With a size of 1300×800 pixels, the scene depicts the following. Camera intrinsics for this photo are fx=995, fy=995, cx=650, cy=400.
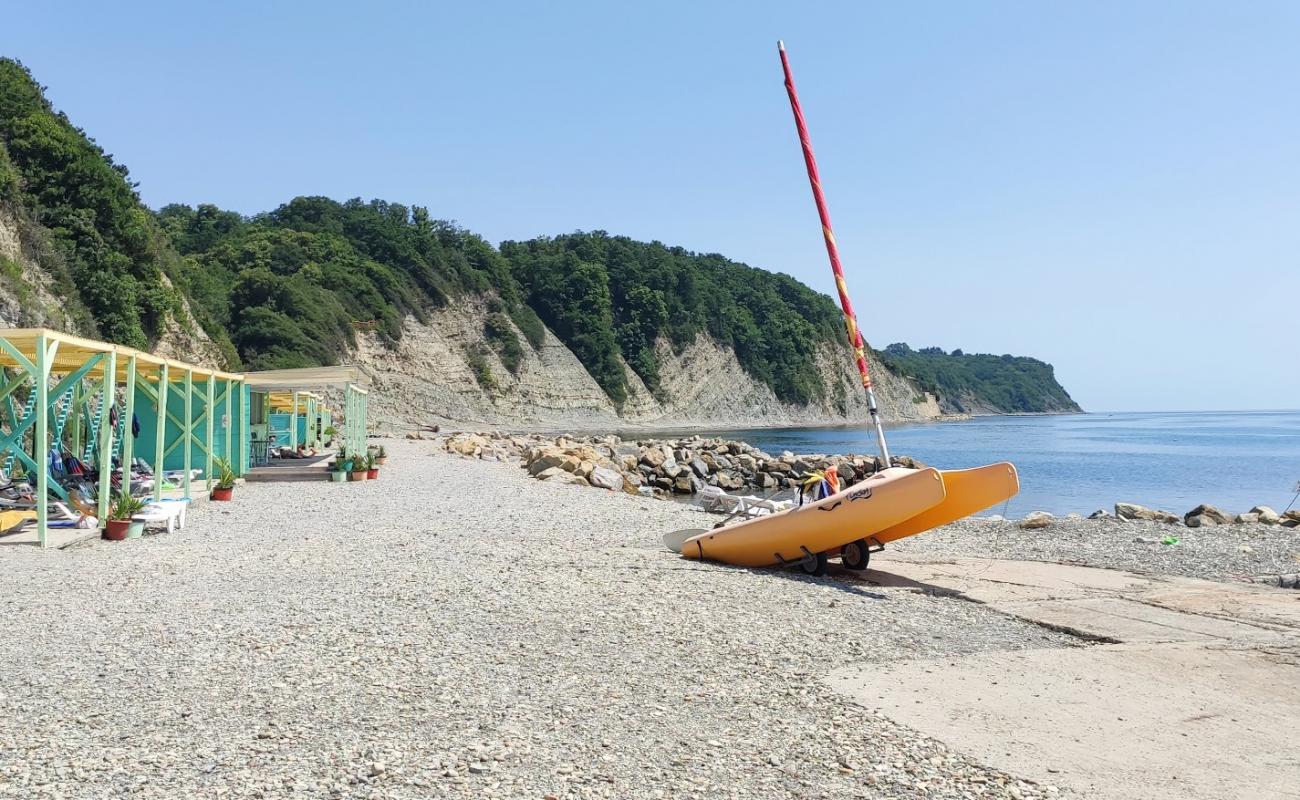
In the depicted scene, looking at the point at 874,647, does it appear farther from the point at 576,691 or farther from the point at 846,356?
the point at 846,356

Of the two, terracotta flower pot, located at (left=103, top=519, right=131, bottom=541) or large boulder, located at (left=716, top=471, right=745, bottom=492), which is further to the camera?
large boulder, located at (left=716, top=471, right=745, bottom=492)

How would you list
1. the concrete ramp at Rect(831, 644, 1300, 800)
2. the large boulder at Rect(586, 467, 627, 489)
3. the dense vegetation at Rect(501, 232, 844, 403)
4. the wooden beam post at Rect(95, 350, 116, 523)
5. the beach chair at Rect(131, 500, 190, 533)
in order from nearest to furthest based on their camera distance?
the concrete ramp at Rect(831, 644, 1300, 800) < the wooden beam post at Rect(95, 350, 116, 523) < the beach chair at Rect(131, 500, 190, 533) < the large boulder at Rect(586, 467, 627, 489) < the dense vegetation at Rect(501, 232, 844, 403)

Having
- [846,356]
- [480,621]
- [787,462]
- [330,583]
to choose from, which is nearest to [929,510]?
[480,621]

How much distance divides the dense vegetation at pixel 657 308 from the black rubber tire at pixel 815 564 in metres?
81.6

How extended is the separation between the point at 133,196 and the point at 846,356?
99.0 metres

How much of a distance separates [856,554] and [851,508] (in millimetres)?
1014

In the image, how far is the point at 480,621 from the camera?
828 centimetres

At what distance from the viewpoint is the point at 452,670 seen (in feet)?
22.4

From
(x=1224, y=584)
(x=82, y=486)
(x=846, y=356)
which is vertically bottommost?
(x=1224, y=584)

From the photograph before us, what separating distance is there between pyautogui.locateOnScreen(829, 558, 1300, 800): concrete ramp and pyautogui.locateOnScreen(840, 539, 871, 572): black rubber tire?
144cm

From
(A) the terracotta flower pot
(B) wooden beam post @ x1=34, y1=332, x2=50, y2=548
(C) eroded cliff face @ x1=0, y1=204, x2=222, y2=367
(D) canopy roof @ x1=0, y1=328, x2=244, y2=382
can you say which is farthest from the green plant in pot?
(B) wooden beam post @ x1=34, y1=332, x2=50, y2=548

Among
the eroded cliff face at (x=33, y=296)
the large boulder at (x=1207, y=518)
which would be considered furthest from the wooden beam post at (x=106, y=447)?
the large boulder at (x=1207, y=518)

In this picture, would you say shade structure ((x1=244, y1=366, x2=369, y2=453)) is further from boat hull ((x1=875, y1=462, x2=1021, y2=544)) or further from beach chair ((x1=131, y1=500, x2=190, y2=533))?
boat hull ((x1=875, y1=462, x2=1021, y2=544))

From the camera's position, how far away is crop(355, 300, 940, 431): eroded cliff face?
70500mm
